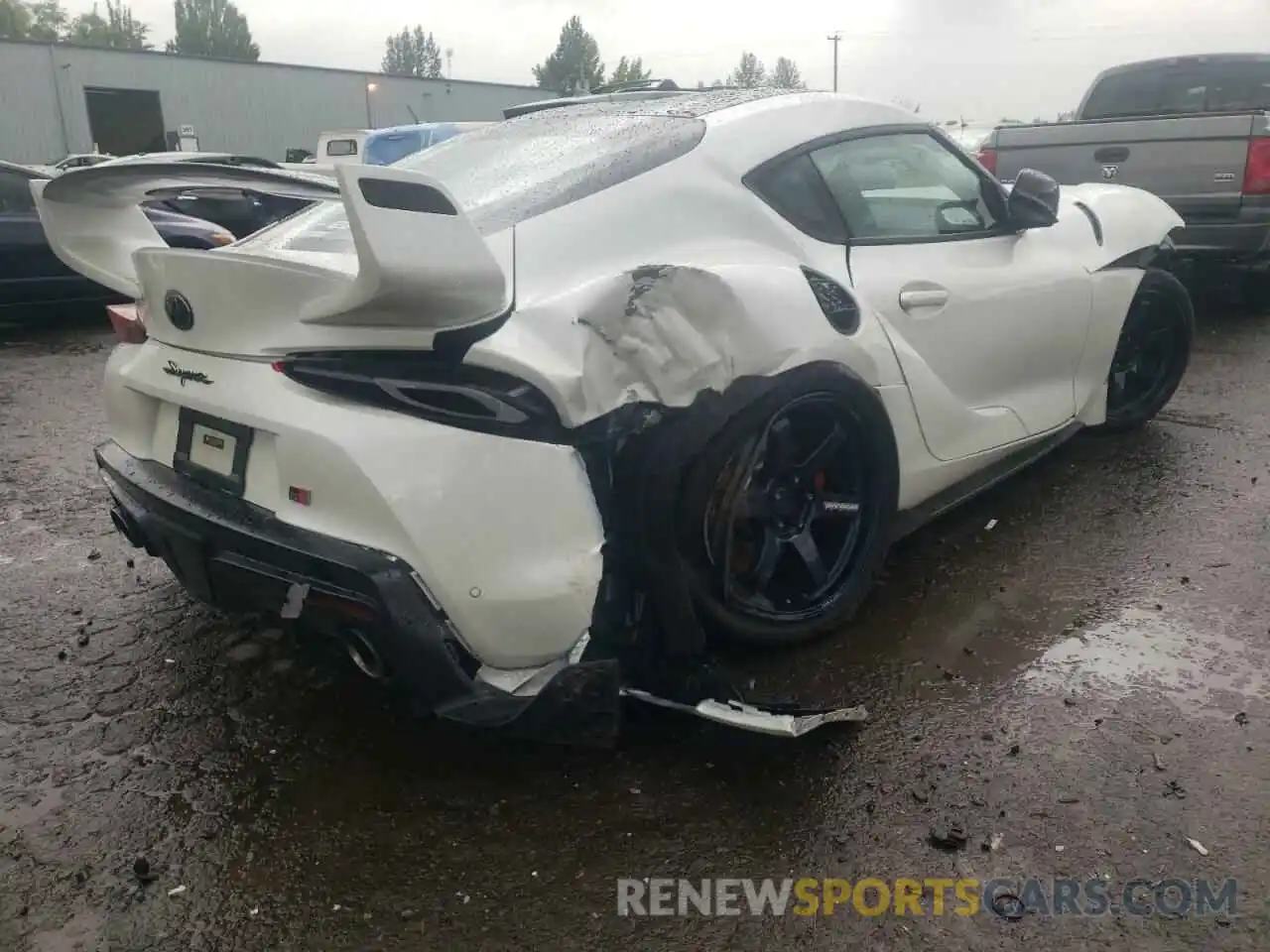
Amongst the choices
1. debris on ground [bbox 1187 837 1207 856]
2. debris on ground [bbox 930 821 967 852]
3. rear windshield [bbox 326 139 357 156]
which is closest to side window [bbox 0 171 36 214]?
rear windshield [bbox 326 139 357 156]

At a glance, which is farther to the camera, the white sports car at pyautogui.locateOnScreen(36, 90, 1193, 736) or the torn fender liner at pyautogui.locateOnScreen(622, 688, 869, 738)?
the torn fender liner at pyautogui.locateOnScreen(622, 688, 869, 738)

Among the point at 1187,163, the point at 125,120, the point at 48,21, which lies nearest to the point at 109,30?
the point at 48,21

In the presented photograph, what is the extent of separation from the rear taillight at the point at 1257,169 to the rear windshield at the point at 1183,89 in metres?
1.71

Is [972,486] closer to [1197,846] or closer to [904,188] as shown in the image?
[904,188]

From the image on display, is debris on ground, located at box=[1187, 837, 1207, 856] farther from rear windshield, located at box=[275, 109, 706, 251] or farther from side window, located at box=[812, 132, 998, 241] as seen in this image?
rear windshield, located at box=[275, 109, 706, 251]

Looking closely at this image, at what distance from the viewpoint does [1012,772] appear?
2449 mm

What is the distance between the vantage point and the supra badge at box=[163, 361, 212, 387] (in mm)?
2451

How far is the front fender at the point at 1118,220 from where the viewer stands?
4090mm

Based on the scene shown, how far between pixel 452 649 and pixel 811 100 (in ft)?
6.97

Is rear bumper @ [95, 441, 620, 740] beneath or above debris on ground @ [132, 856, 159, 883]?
above

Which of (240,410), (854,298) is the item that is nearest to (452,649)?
(240,410)

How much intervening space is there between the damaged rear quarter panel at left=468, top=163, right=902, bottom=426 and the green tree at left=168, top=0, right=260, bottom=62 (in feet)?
300

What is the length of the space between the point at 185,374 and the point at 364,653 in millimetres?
853

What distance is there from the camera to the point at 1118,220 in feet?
14.0
